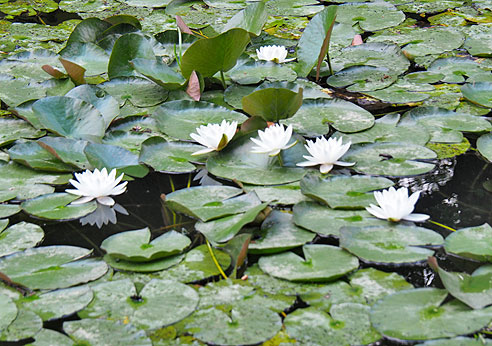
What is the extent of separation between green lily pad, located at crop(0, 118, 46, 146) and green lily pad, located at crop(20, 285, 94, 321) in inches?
42.5

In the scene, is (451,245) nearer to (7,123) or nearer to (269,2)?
(7,123)

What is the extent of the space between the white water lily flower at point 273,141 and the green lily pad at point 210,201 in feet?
0.61

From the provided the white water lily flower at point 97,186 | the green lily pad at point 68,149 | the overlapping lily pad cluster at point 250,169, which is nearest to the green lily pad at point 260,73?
the overlapping lily pad cluster at point 250,169

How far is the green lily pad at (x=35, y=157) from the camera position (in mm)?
2250

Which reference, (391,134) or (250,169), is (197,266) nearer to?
(250,169)

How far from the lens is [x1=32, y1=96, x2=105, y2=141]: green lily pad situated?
2.44m

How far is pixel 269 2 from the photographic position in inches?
164

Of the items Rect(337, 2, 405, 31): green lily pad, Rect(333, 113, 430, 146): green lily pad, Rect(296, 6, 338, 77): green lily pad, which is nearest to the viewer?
Rect(333, 113, 430, 146): green lily pad

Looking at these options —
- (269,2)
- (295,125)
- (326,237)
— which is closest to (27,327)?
(326,237)

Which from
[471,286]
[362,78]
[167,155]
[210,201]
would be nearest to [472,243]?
[471,286]

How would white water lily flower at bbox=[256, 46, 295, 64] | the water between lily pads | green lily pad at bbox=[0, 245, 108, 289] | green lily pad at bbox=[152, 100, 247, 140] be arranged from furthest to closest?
white water lily flower at bbox=[256, 46, 295, 64] → green lily pad at bbox=[152, 100, 247, 140] → the water between lily pads → green lily pad at bbox=[0, 245, 108, 289]

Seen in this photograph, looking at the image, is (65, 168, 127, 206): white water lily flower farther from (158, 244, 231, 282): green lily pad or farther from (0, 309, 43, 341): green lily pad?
(0, 309, 43, 341): green lily pad

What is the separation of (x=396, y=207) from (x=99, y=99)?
→ 1454mm

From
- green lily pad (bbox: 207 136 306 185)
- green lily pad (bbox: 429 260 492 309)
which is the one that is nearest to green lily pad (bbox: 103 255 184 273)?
green lily pad (bbox: 207 136 306 185)
